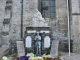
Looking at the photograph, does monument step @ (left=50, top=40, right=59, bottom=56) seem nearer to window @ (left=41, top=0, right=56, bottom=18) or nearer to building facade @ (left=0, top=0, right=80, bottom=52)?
building facade @ (left=0, top=0, right=80, bottom=52)

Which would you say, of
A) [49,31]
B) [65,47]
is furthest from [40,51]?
[65,47]

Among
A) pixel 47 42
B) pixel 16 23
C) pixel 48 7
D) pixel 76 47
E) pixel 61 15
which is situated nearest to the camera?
pixel 47 42

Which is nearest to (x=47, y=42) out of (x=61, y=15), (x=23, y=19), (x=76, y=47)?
(x=76, y=47)

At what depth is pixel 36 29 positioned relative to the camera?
13.3m

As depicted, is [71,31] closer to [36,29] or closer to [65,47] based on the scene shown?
[65,47]

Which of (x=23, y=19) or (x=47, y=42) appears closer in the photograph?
(x=47, y=42)

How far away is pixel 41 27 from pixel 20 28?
153 inches

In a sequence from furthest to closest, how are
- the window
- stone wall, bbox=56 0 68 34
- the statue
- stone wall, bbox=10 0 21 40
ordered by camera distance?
the window → stone wall, bbox=10 0 21 40 → stone wall, bbox=56 0 68 34 → the statue

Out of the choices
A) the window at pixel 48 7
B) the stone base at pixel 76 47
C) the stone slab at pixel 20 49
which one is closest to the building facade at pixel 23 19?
the window at pixel 48 7

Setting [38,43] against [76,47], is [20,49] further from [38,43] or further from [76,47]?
[76,47]

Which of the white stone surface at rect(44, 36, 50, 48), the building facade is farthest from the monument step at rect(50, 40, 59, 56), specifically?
the building facade

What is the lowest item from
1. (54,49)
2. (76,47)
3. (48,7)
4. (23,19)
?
(76,47)

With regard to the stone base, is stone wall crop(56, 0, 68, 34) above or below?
above

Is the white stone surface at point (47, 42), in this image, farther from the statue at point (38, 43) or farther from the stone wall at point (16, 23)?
the stone wall at point (16, 23)
